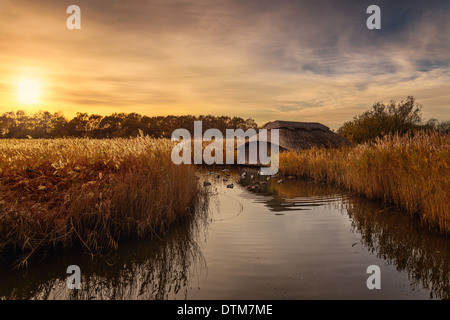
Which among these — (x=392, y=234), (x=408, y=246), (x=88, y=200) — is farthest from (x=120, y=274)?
(x=392, y=234)

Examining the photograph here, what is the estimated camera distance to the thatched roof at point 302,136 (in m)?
25.2

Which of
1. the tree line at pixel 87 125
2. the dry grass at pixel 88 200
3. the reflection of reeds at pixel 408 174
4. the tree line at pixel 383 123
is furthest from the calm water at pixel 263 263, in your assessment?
the tree line at pixel 87 125

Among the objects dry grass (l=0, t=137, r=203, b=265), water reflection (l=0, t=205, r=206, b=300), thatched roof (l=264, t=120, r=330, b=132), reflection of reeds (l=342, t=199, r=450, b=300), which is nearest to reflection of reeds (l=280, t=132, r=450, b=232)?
reflection of reeds (l=342, t=199, r=450, b=300)

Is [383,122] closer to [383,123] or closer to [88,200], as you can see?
[383,123]

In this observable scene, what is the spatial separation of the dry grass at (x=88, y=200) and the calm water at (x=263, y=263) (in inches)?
17.7

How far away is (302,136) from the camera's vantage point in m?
26.4

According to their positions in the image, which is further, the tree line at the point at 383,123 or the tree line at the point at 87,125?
the tree line at the point at 87,125

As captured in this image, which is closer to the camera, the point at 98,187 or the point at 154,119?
the point at 98,187

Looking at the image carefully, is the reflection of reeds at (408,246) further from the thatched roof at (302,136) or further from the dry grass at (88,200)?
the thatched roof at (302,136)

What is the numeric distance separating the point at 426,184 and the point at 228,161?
18565 mm

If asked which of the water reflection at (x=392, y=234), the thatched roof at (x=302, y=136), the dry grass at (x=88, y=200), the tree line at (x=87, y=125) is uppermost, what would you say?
the tree line at (x=87, y=125)
